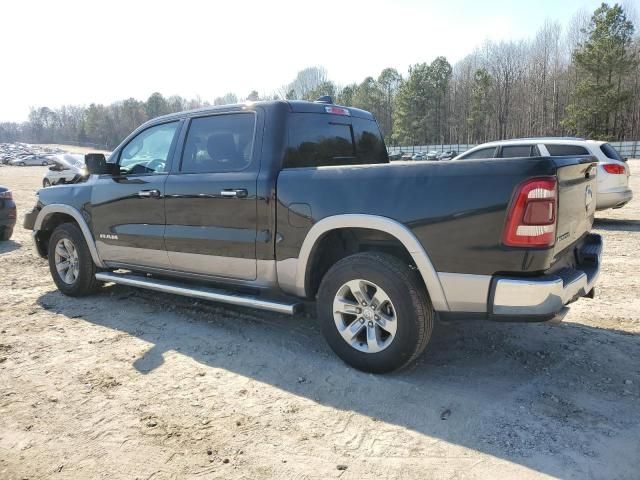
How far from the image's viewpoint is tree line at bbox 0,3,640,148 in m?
49.4

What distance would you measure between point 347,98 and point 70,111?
4852 inches

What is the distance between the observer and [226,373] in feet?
12.2

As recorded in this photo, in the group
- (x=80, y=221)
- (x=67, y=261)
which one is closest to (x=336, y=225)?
(x=80, y=221)

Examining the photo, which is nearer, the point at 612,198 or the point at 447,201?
the point at 447,201

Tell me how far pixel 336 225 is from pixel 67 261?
12.7 feet

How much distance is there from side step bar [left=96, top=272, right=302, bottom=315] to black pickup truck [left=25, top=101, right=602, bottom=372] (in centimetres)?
2

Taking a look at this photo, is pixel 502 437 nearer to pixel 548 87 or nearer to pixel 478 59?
pixel 548 87

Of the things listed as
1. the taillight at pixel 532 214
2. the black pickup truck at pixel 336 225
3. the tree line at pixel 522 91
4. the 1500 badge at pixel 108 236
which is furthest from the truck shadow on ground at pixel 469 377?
the tree line at pixel 522 91

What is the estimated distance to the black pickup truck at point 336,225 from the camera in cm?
297

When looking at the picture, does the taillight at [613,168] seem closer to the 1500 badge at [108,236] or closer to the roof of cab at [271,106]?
the roof of cab at [271,106]

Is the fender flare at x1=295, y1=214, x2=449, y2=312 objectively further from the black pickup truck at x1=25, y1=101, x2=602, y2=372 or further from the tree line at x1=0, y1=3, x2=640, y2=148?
the tree line at x1=0, y1=3, x2=640, y2=148

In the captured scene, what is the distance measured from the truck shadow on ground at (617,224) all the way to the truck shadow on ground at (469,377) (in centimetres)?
635

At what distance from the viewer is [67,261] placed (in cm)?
586

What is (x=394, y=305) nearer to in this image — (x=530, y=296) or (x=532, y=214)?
(x=530, y=296)
